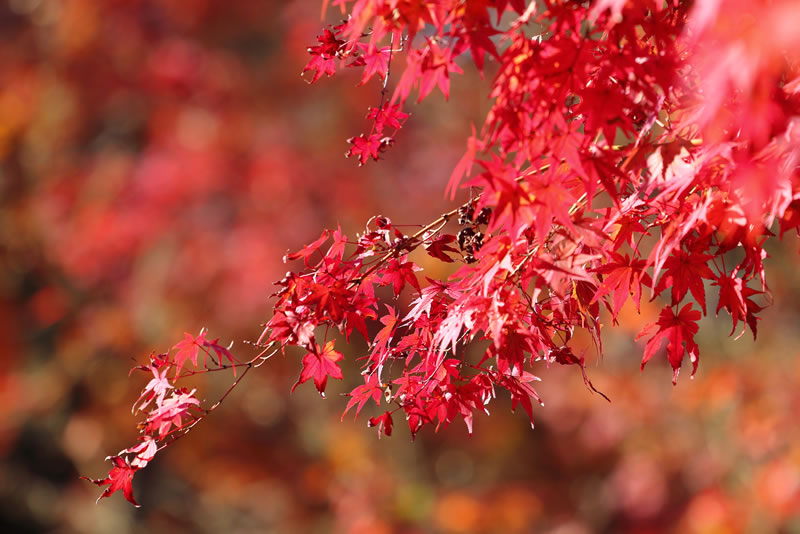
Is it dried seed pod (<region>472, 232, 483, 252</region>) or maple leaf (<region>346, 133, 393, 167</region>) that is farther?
maple leaf (<region>346, 133, 393, 167</region>)

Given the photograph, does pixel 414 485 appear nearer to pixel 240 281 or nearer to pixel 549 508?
pixel 549 508

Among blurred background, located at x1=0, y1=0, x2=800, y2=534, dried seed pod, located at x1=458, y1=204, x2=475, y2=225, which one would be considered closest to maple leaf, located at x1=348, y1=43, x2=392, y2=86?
dried seed pod, located at x1=458, y1=204, x2=475, y2=225

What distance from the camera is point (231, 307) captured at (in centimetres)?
415

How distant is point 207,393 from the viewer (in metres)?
4.30

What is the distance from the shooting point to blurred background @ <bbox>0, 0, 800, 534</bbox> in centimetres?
415

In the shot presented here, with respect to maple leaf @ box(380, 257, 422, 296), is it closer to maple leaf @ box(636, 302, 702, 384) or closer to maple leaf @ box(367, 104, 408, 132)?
maple leaf @ box(367, 104, 408, 132)

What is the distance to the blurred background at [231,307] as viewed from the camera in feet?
13.6

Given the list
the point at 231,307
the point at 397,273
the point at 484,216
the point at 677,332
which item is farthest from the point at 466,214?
the point at 231,307

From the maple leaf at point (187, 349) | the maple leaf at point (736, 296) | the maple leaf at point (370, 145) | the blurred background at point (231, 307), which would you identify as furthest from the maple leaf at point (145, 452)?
the blurred background at point (231, 307)

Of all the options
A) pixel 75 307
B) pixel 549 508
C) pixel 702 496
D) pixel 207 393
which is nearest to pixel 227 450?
pixel 207 393

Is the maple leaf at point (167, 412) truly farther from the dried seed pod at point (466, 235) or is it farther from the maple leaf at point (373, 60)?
the maple leaf at point (373, 60)

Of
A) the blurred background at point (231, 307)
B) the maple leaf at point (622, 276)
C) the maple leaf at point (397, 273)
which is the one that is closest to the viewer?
the maple leaf at point (622, 276)

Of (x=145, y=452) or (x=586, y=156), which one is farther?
(x=145, y=452)

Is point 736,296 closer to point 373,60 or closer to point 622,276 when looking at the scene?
point 622,276
